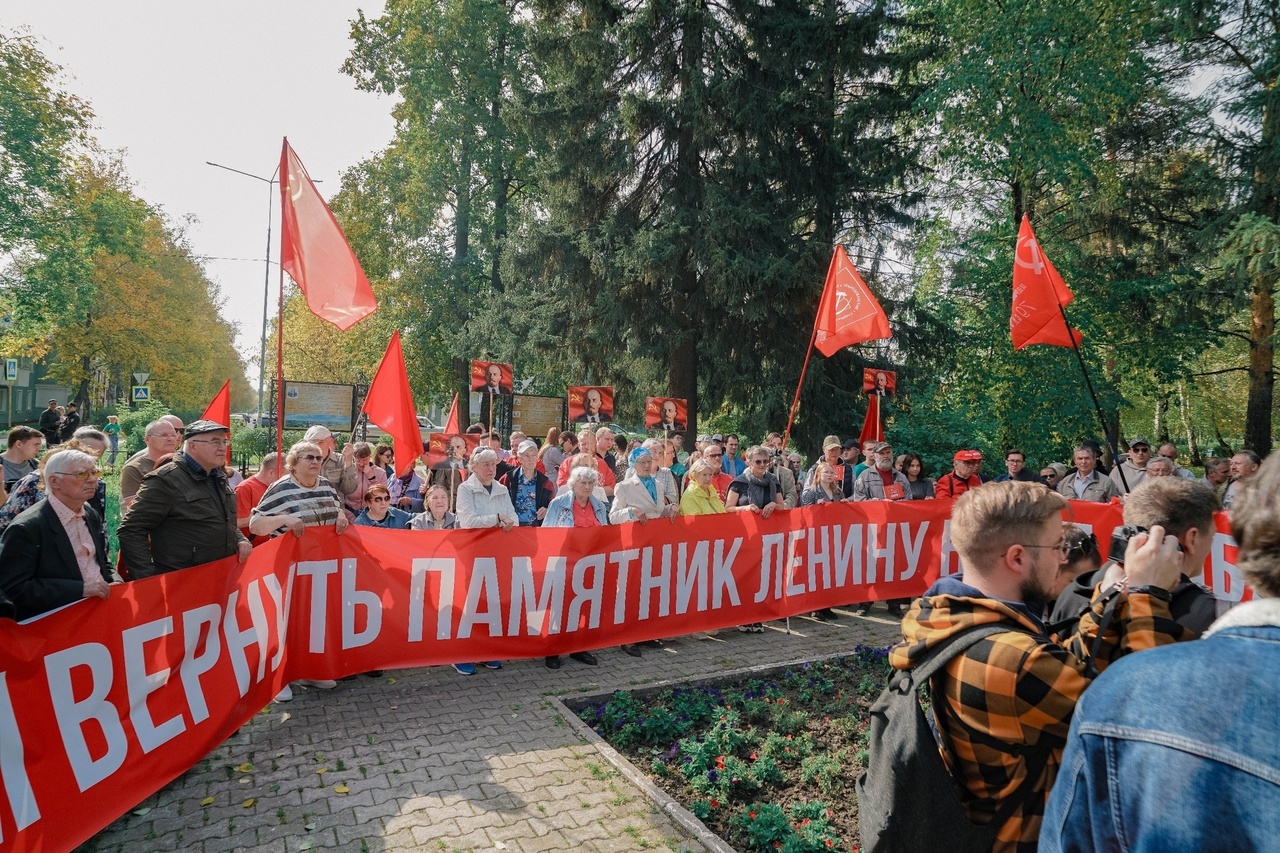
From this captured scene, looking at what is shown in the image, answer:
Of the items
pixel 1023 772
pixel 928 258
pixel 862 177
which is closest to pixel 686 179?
pixel 862 177

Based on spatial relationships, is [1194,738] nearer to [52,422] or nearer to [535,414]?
[535,414]

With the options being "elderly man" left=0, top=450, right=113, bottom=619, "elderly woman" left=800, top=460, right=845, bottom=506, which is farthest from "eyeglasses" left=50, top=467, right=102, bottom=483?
"elderly woman" left=800, top=460, right=845, bottom=506

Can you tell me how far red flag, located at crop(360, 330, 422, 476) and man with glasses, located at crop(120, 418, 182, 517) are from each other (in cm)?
199

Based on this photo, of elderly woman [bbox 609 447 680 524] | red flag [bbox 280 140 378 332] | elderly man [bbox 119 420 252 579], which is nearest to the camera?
elderly man [bbox 119 420 252 579]

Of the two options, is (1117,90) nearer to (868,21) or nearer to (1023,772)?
(868,21)

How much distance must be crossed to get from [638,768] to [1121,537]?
3.38 m

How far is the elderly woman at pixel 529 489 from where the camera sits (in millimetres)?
8648

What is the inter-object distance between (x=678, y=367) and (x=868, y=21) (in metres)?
9.33

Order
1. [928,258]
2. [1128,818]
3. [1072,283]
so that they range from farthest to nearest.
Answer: [928,258] < [1072,283] < [1128,818]

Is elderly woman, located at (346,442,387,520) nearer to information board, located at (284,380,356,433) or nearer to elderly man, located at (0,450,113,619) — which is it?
elderly man, located at (0,450,113,619)

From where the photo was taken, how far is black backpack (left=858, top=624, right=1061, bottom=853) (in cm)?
196

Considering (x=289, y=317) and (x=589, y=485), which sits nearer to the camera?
(x=589, y=485)

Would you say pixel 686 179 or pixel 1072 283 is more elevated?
pixel 686 179

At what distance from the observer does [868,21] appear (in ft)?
57.6
